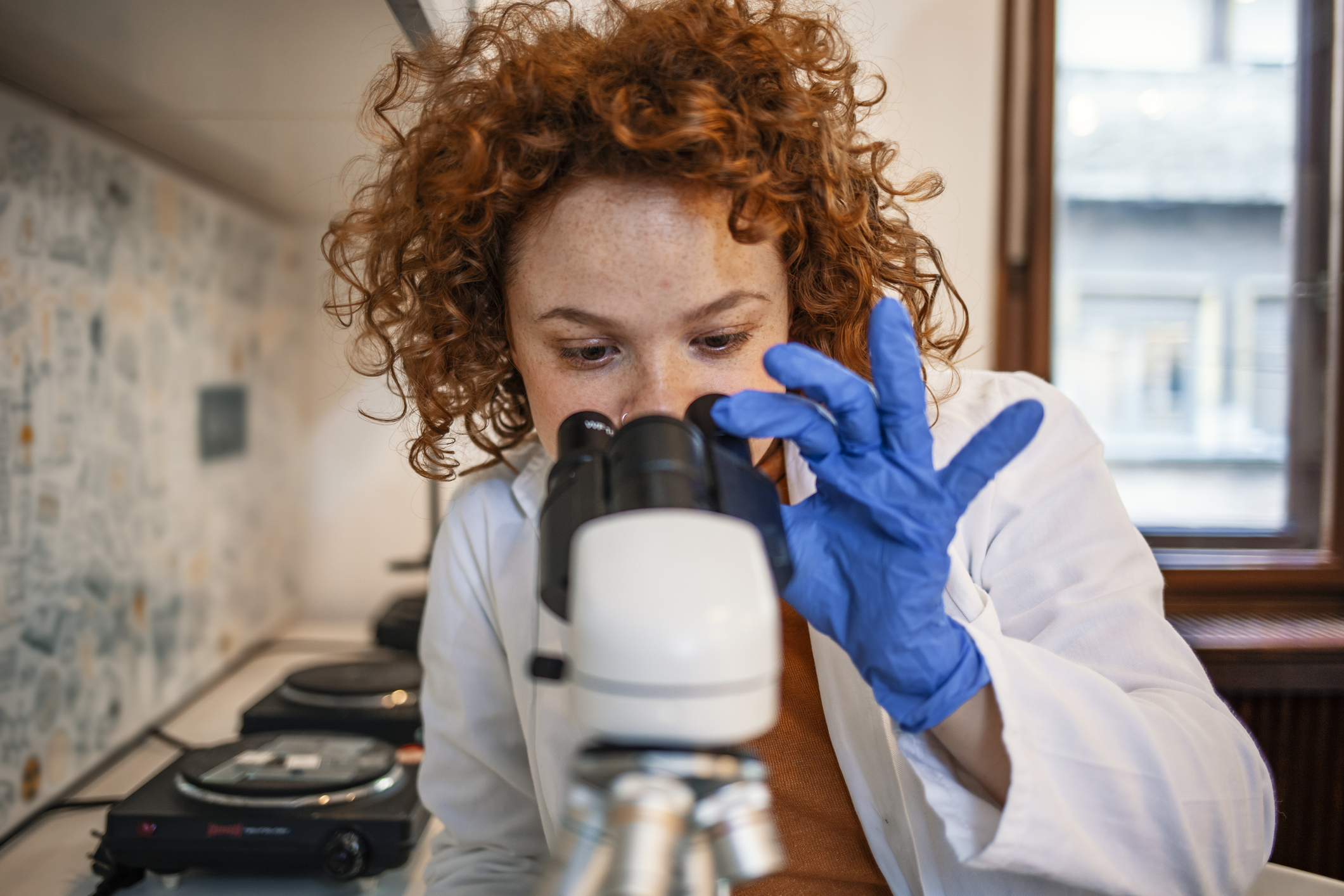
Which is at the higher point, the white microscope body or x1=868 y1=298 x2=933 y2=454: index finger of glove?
x1=868 y1=298 x2=933 y2=454: index finger of glove

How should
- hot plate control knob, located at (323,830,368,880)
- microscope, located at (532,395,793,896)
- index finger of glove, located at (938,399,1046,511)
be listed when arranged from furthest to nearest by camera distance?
1. hot plate control knob, located at (323,830,368,880)
2. index finger of glove, located at (938,399,1046,511)
3. microscope, located at (532,395,793,896)

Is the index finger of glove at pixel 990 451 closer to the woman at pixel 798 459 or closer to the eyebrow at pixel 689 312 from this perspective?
the woman at pixel 798 459

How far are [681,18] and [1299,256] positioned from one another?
1.60 m

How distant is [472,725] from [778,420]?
2.45 ft

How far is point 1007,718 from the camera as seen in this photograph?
0.67 metres

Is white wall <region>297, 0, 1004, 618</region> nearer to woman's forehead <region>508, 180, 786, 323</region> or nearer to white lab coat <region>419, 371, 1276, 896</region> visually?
white lab coat <region>419, 371, 1276, 896</region>

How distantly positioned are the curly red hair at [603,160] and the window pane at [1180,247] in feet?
3.08

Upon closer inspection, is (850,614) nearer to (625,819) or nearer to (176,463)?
(625,819)

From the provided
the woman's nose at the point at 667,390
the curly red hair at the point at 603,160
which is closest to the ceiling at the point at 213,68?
the curly red hair at the point at 603,160

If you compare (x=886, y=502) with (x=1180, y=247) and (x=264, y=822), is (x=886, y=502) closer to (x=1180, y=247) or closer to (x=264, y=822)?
(x=264, y=822)

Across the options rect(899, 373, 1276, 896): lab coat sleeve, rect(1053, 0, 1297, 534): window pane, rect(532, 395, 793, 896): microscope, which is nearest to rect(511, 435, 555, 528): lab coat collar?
rect(899, 373, 1276, 896): lab coat sleeve

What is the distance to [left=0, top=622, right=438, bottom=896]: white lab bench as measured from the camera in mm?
1048

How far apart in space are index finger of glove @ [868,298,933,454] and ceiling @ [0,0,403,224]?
533mm

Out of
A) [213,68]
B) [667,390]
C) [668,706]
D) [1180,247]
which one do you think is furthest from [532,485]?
[1180,247]
